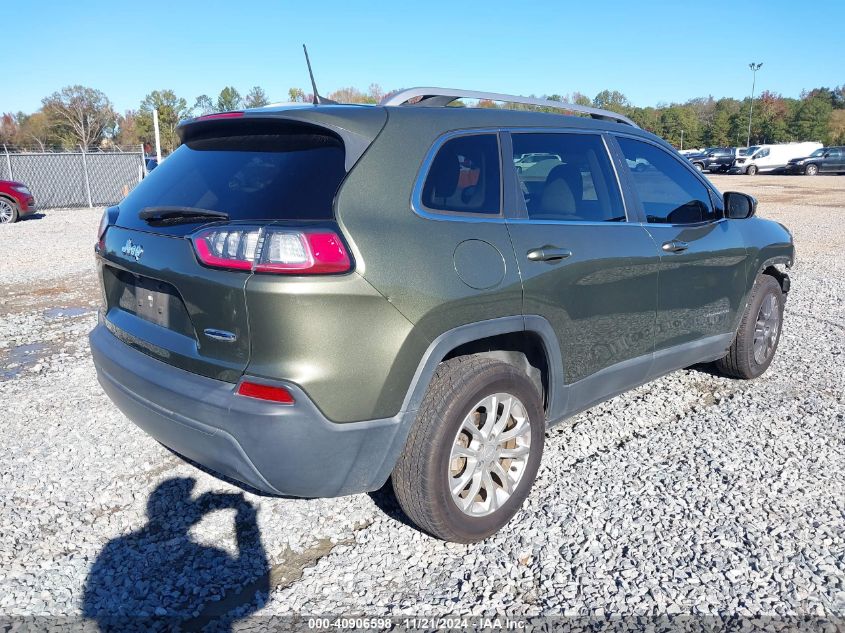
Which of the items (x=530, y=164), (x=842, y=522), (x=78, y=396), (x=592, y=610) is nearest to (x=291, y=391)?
(x=592, y=610)

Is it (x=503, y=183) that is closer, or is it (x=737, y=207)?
(x=503, y=183)

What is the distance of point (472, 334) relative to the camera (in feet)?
9.13

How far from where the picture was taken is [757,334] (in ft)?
16.6

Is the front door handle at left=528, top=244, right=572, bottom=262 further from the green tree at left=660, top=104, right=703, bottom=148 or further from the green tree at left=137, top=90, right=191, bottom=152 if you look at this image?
the green tree at left=660, top=104, right=703, bottom=148

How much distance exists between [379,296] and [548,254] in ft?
3.22

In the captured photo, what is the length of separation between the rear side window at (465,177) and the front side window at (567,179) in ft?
0.59

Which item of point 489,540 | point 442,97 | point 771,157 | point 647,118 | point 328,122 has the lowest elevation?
Result: point 489,540

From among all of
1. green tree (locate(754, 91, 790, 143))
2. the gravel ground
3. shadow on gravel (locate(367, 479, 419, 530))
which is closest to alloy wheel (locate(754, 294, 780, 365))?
the gravel ground

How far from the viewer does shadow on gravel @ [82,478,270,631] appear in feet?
8.32

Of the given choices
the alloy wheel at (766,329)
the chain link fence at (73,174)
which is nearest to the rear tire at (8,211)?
the chain link fence at (73,174)

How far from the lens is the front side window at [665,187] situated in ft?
12.9

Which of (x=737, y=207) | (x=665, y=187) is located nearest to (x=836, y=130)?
(x=737, y=207)

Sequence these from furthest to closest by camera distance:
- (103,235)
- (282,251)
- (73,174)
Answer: (73,174)
(103,235)
(282,251)

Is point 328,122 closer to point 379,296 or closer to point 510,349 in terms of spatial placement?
point 379,296
